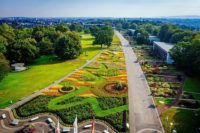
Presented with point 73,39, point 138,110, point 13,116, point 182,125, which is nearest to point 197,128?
point 182,125

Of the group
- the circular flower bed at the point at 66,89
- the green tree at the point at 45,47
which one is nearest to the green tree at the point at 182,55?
the circular flower bed at the point at 66,89

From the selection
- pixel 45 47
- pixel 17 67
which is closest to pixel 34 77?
pixel 17 67

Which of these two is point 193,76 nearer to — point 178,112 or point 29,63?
point 178,112

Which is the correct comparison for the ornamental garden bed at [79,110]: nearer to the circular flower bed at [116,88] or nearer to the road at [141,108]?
the road at [141,108]

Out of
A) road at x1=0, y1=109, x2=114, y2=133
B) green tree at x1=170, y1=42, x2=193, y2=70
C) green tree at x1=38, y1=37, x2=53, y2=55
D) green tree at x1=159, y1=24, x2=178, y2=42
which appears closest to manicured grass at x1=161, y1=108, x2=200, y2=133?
road at x1=0, y1=109, x2=114, y2=133

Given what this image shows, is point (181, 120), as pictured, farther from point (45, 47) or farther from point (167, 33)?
point (167, 33)

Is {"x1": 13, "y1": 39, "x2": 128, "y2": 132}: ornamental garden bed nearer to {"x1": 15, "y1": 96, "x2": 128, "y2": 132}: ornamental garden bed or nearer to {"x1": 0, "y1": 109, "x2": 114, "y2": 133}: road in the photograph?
{"x1": 15, "y1": 96, "x2": 128, "y2": 132}: ornamental garden bed
